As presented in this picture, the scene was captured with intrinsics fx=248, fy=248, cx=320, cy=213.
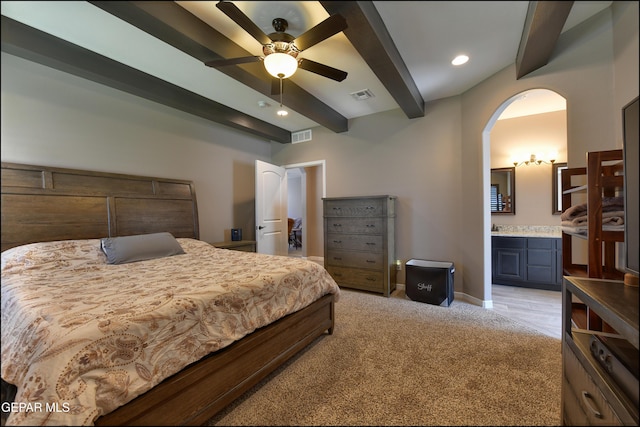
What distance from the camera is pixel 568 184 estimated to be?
6.66 ft

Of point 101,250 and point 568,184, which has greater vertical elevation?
point 568,184

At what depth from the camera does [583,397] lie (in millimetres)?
913

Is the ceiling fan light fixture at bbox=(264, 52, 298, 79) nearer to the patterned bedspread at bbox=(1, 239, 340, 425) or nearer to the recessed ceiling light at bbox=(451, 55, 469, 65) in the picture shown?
the recessed ceiling light at bbox=(451, 55, 469, 65)

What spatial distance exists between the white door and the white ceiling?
0.88 meters

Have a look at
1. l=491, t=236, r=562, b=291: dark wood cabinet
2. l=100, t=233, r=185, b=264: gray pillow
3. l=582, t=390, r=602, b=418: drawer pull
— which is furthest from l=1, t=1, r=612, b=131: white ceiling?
l=491, t=236, r=562, b=291: dark wood cabinet

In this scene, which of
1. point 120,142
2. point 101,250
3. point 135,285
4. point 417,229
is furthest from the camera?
point 417,229

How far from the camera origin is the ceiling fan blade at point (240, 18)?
922mm

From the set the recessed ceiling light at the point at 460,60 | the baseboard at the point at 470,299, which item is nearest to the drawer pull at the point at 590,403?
the recessed ceiling light at the point at 460,60

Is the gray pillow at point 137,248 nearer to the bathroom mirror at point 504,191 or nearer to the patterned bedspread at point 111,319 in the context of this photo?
the patterned bedspread at point 111,319

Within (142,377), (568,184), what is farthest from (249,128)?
(568,184)

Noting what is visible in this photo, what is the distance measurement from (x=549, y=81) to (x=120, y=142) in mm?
3869

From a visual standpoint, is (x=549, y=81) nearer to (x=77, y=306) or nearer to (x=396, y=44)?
(x=396, y=44)

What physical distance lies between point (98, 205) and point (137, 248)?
2.26 feet

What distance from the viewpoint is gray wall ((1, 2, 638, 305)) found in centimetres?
162
